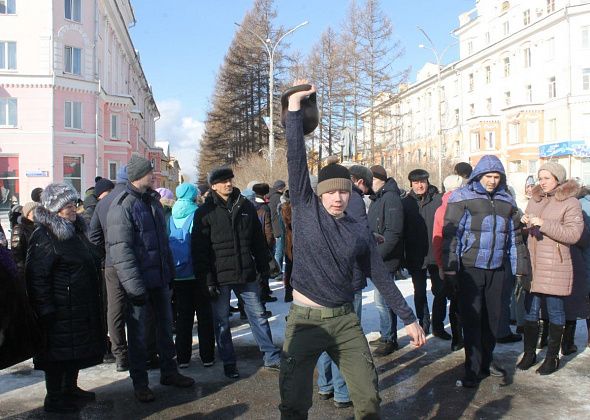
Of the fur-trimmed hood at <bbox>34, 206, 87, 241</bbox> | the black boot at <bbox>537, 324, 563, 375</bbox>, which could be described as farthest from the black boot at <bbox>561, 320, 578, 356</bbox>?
the fur-trimmed hood at <bbox>34, 206, 87, 241</bbox>

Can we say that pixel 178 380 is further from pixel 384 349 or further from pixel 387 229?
A: pixel 387 229

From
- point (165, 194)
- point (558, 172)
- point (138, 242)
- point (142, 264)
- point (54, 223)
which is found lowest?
point (142, 264)

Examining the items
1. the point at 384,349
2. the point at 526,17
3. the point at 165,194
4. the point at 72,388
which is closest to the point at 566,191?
the point at 384,349

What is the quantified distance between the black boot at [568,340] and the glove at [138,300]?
454cm

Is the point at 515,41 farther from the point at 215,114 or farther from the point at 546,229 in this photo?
the point at 546,229

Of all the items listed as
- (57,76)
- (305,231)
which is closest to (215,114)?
(57,76)

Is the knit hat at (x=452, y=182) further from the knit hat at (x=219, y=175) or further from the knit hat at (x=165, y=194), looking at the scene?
the knit hat at (x=165, y=194)

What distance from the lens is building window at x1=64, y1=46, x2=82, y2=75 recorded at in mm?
36219

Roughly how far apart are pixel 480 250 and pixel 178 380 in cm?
311

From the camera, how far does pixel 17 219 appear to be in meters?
7.10

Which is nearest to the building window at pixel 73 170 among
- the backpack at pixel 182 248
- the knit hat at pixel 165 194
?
the knit hat at pixel 165 194

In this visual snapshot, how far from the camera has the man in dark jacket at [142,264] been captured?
501cm

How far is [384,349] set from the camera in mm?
6480

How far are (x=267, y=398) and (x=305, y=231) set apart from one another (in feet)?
7.34
